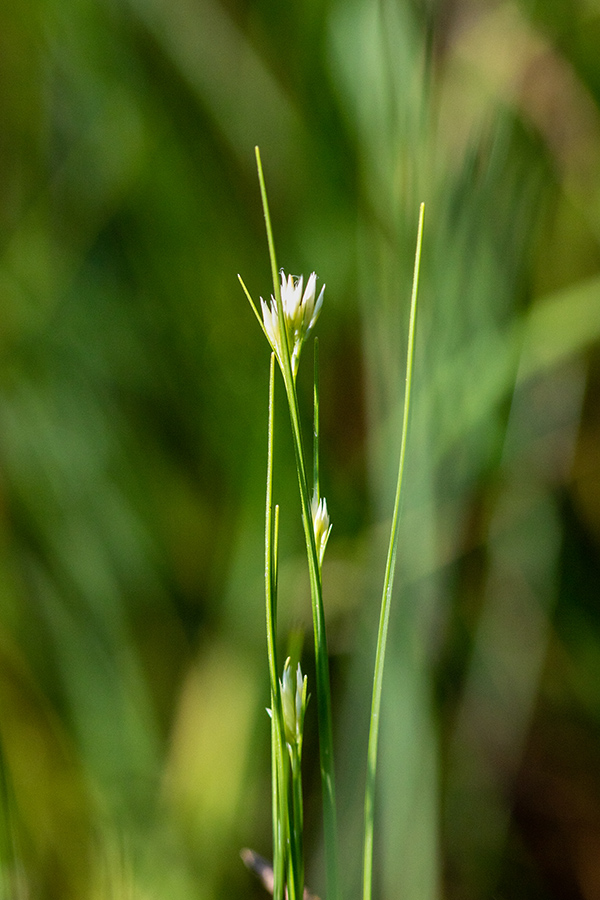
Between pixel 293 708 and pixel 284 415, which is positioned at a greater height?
pixel 284 415

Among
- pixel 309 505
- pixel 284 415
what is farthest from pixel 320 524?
pixel 284 415

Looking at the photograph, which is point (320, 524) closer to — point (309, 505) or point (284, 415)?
point (309, 505)

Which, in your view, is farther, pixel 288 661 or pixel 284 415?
pixel 284 415

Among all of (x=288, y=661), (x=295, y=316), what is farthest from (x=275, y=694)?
(x=295, y=316)

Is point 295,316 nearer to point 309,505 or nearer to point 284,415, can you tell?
point 309,505

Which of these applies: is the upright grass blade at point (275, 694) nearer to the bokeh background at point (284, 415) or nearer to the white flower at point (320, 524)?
the white flower at point (320, 524)

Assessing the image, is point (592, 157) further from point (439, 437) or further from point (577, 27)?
point (439, 437)

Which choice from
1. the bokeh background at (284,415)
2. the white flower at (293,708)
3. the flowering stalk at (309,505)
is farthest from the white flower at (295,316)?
the bokeh background at (284,415)
